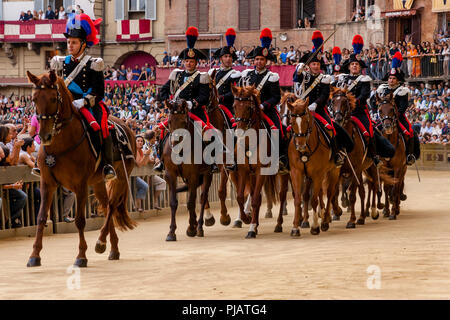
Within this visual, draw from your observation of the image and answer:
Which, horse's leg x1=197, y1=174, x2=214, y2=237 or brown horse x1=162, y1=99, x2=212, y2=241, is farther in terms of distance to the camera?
horse's leg x1=197, y1=174, x2=214, y2=237

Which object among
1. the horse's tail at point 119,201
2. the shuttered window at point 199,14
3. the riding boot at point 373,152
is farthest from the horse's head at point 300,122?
the shuttered window at point 199,14

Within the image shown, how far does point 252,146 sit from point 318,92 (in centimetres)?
168

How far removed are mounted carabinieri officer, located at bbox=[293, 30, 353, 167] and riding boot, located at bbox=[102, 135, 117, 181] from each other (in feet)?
14.3

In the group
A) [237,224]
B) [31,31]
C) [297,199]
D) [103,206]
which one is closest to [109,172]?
[103,206]

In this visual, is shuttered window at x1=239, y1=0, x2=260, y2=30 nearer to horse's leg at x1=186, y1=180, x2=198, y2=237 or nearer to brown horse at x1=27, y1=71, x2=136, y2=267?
horse's leg at x1=186, y1=180, x2=198, y2=237

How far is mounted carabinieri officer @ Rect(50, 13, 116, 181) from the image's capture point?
1151cm

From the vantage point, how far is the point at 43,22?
52.8 m

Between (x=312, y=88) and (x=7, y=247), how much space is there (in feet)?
19.3

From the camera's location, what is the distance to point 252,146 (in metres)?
14.5

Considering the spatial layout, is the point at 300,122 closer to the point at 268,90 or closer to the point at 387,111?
the point at 268,90

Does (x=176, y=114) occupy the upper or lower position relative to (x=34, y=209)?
upper

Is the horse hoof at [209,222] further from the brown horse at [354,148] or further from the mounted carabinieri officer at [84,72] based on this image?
the mounted carabinieri officer at [84,72]

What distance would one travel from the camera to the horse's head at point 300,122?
13.9m

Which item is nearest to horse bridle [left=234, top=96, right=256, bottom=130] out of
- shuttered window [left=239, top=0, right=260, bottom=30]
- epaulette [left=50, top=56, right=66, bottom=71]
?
epaulette [left=50, top=56, right=66, bottom=71]
